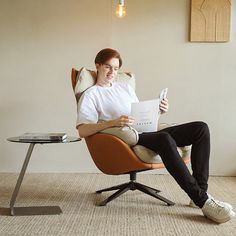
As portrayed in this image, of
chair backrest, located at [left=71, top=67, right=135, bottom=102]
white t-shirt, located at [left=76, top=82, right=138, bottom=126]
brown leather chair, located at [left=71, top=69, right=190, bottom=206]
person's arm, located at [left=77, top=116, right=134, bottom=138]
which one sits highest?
chair backrest, located at [left=71, top=67, right=135, bottom=102]

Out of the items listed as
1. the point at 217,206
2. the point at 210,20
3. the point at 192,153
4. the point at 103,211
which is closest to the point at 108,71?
the point at 192,153

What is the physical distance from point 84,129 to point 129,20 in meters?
1.45

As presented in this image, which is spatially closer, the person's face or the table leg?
the table leg

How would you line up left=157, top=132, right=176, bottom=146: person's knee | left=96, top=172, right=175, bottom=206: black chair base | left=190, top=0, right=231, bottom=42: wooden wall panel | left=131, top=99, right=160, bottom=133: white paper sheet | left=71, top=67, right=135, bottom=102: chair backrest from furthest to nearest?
left=190, top=0, right=231, bottom=42: wooden wall panel < left=71, top=67, right=135, bottom=102: chair backrest < left=96, top=172, right=175, bottom=206: black chair base < left=131, top=99, right=160, bottom=133: white paper sheet < left=157, top=132, right=176, bottom=146: person's knee

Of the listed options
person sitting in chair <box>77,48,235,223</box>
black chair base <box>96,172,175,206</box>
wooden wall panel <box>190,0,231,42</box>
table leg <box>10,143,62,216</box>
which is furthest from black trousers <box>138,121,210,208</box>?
wooden wall panel <box>190,0,231,42</box>

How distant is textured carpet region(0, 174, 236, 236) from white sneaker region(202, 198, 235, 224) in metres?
0.03

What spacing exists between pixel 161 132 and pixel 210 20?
1.52m

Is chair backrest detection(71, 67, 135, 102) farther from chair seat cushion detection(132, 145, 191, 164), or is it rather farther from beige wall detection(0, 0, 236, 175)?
beige wall detection(0, 0, 236, 175)

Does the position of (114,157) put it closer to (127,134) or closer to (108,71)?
(127,134)

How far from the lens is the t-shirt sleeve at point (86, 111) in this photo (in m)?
2.84

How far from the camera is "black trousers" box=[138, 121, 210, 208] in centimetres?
253

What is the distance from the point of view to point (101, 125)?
2.73 meters

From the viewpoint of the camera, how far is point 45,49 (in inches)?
154

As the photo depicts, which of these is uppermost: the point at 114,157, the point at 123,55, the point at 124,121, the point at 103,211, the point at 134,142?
the point at 123,55
